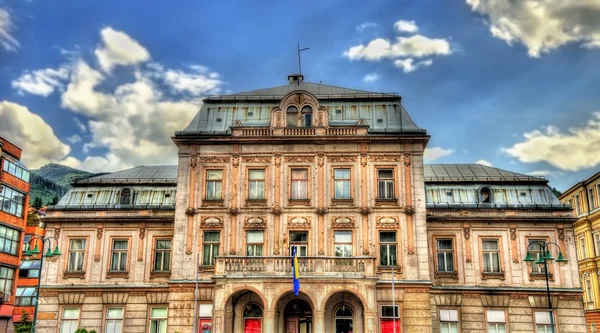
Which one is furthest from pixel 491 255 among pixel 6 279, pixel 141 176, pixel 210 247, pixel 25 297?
pixel 25 297

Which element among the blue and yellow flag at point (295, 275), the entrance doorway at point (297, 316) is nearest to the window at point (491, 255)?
the entrance doorway at point (297, 316)

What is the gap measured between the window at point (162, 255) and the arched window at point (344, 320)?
42.1 feet

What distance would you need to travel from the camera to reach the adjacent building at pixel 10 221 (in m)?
48.1

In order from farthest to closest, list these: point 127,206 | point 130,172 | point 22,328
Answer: point 22,328 < point 130,172 < point 127,206

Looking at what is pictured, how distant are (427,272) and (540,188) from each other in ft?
41.2

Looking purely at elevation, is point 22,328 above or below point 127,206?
below

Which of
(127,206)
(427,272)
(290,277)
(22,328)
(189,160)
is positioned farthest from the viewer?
(22,328)

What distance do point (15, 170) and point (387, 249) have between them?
116ft

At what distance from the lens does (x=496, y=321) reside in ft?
125

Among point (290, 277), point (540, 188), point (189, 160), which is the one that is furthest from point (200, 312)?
point (540, 188)

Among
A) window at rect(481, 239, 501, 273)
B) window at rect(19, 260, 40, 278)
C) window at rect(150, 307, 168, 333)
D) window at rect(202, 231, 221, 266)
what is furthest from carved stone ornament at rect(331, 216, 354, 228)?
window at rect(19, 260, 40, 278)

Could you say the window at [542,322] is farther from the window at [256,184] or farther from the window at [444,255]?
the window at [256,184]

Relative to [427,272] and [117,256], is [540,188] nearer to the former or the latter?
[427,272]

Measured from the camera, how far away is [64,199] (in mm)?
42625
